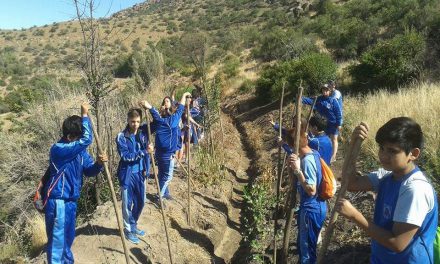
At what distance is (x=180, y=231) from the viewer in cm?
674

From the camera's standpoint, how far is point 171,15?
6688 cm

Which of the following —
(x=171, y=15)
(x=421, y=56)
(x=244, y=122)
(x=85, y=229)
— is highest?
(x=171, y=15)

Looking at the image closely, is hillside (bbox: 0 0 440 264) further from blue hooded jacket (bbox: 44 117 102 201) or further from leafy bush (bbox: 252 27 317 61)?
blue hooded jacket (bbox: 44 117 102 201)

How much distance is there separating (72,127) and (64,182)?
59cm

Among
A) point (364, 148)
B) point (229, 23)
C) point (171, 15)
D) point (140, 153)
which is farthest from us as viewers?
point (171, 15)

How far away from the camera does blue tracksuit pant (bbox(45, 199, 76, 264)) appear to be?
426 cm

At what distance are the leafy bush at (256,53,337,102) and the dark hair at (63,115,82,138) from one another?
1086 centimetres

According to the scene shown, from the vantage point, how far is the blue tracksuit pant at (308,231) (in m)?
4.11

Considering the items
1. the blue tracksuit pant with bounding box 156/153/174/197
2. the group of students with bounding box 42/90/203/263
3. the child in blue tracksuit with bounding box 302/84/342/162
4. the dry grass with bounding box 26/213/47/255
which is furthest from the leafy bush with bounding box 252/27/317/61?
the group of students with bounding box 42/90/203/263

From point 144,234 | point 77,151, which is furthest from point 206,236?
point 77,151

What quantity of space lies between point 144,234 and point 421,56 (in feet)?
35.6

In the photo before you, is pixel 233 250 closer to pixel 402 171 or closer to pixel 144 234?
pixel 144 234

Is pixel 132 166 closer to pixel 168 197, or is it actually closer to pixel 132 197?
pixel 132 197

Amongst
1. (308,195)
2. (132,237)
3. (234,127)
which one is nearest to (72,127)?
(132,237)
